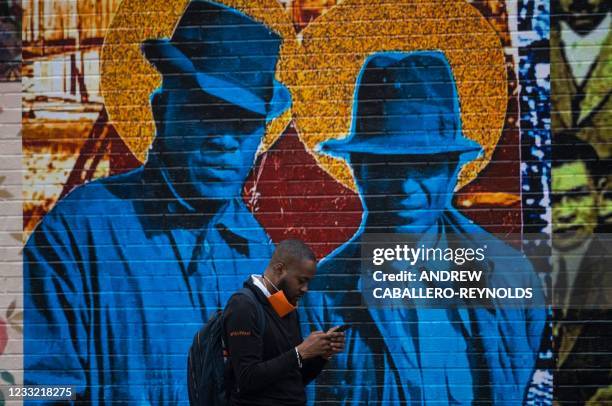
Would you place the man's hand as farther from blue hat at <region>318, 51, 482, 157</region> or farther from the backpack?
blue hat at <region>318, 51, 482, 157</region>

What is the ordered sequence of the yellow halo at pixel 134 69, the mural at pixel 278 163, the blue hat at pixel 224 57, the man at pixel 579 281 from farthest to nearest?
1. the yellow halo at pixel 134 69
2. the blue hat at pixel 224 57
3. the mural at pixel 278 163
4. the man at pixel 579 281

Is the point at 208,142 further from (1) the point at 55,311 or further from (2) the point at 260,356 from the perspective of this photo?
(2) the point at 260,356

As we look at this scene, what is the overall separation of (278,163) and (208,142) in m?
0.58

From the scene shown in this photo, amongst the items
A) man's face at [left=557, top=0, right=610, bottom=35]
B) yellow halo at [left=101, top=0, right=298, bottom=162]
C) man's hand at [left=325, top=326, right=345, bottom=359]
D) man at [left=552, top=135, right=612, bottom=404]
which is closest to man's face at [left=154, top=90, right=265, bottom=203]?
yellow halo at [left=101, top=0, right=298, bottom=162]

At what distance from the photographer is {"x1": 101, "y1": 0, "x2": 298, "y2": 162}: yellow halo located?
784 cm

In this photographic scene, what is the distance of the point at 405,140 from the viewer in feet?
24.9

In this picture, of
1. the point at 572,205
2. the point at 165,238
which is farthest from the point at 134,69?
the point at 572,205

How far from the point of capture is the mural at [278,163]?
7.50 m

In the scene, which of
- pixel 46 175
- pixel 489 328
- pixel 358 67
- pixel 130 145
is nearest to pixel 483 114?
pixel 358 67

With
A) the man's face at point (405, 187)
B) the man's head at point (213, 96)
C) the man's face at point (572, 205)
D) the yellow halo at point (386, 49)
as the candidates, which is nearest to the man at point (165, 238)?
the man's head at point (213, 96)

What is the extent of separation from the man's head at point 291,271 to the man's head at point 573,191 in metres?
2.97

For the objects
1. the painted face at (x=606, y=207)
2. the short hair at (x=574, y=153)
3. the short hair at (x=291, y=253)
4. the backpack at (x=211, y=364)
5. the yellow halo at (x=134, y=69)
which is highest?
the yellow halo at (x=134, y=69)

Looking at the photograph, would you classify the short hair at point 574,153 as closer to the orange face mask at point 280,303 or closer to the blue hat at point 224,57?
the blue hat at point 224,57

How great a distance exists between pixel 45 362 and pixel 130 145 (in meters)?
1.84
